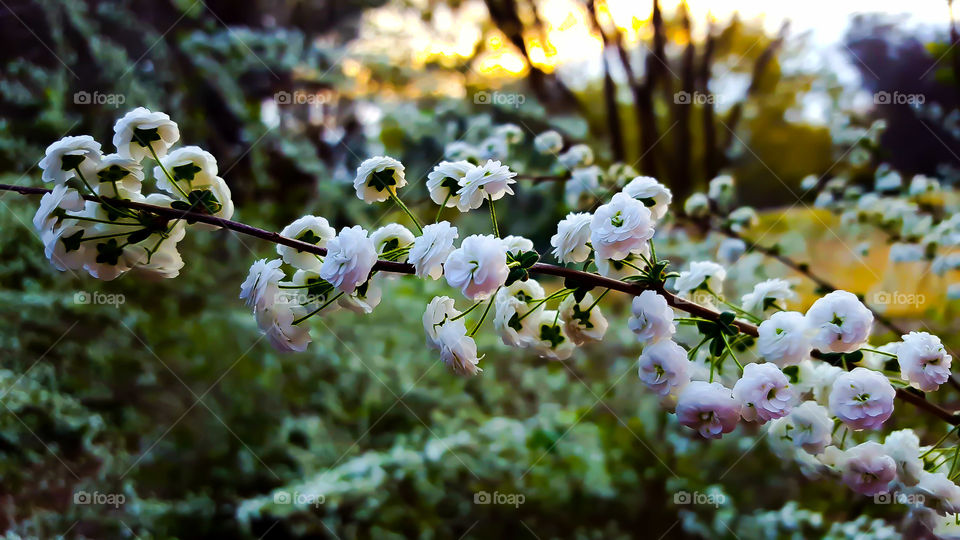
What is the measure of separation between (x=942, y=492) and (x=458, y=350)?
34cm

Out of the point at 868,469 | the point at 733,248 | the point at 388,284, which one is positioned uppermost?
the point at 868,469

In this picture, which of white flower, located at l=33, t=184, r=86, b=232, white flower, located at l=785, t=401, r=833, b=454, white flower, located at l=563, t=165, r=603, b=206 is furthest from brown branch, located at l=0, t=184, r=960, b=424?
white flower, located at l=563, t=165, r=603, b=206

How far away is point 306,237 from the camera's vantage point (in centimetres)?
42

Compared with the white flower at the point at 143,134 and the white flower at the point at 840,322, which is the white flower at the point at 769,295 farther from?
the white flower at the point at 143,134

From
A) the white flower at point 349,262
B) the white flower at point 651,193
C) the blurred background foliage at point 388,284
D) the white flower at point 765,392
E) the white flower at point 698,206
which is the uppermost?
the white flower at point 651,193

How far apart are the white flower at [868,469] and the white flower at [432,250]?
0.32 m

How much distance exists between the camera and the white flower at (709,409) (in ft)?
1.19

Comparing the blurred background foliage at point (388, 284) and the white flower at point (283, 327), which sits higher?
the white flower at point (283, 327)

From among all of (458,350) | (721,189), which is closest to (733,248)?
(721,189)

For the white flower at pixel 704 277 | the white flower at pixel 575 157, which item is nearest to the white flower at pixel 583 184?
the white flower at pixel 575 157

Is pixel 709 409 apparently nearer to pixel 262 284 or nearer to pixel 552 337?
pixel 552 337

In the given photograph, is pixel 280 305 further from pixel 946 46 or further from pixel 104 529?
pixel 946 46

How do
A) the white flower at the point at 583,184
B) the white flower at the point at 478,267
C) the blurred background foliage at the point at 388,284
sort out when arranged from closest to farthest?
1. the white flower at the point at 478,267
2. the white flower at the point at 583,184
3. the blurred background foliage at the point at 388,284

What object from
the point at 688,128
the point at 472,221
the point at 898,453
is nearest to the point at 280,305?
the point at 898,453
